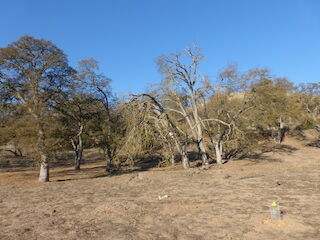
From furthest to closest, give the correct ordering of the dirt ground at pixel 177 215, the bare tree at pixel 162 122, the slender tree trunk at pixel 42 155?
the bare tree at pixel 162 122
the slender tree trunk at pixel 42 155
the dirt ground at pixel 177 215

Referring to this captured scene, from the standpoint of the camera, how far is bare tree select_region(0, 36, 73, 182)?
1502 cm

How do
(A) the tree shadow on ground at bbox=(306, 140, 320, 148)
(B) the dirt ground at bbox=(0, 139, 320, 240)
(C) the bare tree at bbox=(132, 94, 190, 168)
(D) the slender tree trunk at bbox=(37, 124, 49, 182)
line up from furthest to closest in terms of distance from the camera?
(A) the tree shadow on ground at bbox=(306, 140, 320, 148) → (C) the bare tree at bbox=(132, 94, 190, 168) → (D) the slender tree trunk at bbox=(37, 124, 49, 182) → (B) the dirt ground at bbox=(0, 139, 320, 240)

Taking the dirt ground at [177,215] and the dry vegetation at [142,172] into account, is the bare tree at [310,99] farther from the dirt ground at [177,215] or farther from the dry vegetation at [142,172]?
the dirt ground at [177,215]

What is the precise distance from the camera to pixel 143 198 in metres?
8.80

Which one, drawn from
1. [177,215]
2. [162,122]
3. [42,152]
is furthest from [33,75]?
[177,215]

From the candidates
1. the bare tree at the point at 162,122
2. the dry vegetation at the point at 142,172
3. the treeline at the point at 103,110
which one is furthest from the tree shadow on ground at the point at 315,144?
the bare tree at the point at 162,122

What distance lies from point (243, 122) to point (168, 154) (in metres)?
8.46

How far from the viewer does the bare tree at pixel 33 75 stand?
1502 centimetres

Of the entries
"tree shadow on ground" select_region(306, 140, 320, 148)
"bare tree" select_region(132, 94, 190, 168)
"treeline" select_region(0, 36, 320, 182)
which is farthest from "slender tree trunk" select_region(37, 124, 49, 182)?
"tree shadow on ground" select_region(306, 140, 320, 148)

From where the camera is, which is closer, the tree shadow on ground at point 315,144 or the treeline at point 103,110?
the treeline at point 103,110

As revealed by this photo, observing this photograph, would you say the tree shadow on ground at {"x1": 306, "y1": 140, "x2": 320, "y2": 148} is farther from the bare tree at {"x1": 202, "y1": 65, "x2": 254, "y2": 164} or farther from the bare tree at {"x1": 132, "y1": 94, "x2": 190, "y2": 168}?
the bare tree at {"x1": 132, "y1": 94, "x2": 190, "y2": 168}

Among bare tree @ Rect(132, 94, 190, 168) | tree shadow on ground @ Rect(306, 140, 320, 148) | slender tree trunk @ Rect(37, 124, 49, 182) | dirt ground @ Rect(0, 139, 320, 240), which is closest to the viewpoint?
dirt ground @ Rect(0, 139, 320, 240)

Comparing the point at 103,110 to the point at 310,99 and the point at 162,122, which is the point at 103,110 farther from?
the point at 310,99

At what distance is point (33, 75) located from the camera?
1533 centimetres
